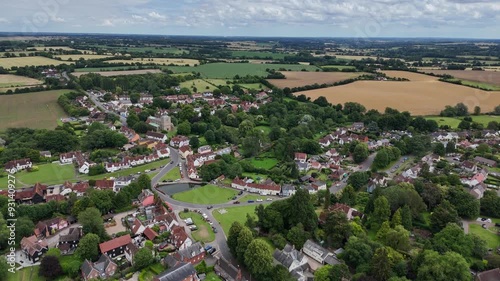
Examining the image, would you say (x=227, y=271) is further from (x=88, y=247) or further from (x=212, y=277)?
(x=88, y=247)

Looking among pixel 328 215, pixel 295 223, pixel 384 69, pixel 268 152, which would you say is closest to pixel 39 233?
pixel 295 223

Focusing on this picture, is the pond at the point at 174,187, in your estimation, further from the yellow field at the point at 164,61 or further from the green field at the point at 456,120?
the yellow field at the point at 164,61

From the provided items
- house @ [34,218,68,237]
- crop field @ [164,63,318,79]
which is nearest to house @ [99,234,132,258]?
house @ [34,218,68,237]

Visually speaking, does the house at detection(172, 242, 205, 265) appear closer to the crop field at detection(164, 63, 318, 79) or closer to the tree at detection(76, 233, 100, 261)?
the tree at detection(76, 233, 100, 261)

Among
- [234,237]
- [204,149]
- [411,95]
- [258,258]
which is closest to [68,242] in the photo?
[234,237]

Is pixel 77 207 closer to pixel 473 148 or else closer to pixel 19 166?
pixel 19 166

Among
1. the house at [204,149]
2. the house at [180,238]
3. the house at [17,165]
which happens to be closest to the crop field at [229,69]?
the house at [204,149]
